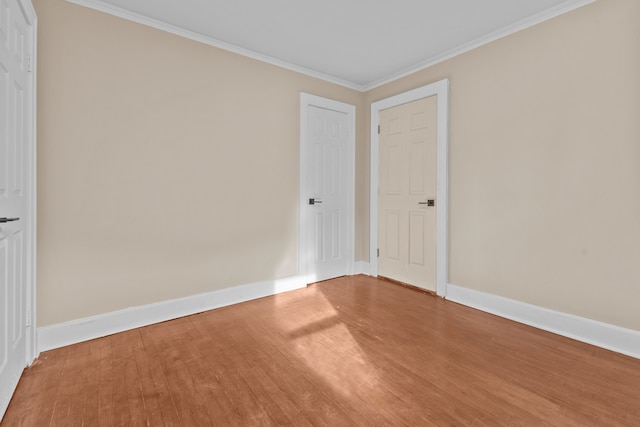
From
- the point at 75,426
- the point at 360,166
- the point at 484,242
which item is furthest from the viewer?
the point at 360,166

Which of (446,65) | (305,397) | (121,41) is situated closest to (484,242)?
(446,65)

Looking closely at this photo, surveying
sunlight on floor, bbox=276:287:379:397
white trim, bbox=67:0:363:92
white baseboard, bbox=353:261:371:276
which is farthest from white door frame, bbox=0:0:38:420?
white baseboard, bbox=353:261:371:276

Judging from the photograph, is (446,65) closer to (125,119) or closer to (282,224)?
(282,224)

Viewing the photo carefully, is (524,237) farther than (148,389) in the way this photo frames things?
Yes

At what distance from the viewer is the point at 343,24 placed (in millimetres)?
2691

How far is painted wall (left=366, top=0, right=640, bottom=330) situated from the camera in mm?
2195

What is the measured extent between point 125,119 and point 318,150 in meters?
2.03

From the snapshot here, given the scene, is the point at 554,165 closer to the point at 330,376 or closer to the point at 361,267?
the point at 330,376

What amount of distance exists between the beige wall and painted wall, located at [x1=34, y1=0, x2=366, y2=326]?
0.01m

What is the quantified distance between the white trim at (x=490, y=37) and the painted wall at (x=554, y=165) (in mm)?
47

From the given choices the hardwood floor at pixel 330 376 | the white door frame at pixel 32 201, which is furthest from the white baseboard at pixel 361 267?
the white door frame at pixel 32 201

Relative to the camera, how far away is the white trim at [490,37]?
241cm

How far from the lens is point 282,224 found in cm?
348

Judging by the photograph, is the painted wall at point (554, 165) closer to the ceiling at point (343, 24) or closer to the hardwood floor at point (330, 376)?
the ceiling at point (343, 24)
